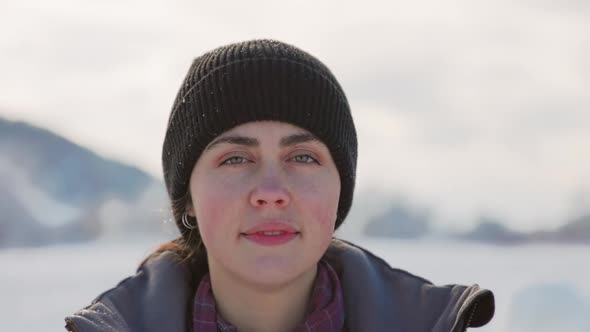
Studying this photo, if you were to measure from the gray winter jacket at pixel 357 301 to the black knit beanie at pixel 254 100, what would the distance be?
252 mm

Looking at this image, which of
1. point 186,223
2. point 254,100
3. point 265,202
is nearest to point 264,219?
point 265,202

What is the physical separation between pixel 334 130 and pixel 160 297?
65cm

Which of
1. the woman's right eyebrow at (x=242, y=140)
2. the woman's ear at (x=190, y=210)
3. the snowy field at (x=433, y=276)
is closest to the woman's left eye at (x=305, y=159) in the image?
the woman's right eyebrow at (x=242, y=140)

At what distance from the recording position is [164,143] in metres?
2.02

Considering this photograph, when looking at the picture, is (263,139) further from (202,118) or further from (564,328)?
(564,328)

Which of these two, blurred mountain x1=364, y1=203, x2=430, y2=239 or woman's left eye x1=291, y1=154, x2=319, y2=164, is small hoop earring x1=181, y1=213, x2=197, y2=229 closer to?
woman's left eye x1=291, y1=154, x2=319, y2=164

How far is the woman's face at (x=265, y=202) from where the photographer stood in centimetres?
172

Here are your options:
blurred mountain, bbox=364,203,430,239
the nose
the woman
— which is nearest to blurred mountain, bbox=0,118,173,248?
blurred mountain, bbox=364,203,430,239

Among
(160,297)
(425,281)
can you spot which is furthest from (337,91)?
(160,297)

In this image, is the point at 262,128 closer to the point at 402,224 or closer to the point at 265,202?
the point at 265,202

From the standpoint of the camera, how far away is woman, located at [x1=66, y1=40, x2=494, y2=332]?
174cm

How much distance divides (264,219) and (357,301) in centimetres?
44

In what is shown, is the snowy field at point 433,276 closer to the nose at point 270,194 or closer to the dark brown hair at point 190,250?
the dark brown hair at point 190,250

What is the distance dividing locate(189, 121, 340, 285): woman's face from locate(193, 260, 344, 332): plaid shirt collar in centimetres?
16
